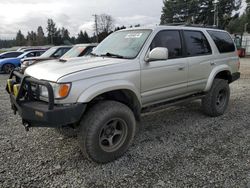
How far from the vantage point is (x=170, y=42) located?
4.27 meters

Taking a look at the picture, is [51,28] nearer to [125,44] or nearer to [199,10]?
[199,10]

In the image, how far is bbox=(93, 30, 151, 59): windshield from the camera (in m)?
3.85

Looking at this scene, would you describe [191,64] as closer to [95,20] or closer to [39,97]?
[39,97]

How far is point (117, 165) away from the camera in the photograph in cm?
338

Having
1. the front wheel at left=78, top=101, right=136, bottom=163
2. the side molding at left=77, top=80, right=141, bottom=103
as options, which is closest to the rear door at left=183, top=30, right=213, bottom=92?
the side molding at left=77, top=80, right=141, bottom=103

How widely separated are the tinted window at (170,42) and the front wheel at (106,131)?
1.29 m

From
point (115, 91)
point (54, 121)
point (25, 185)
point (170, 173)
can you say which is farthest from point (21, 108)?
point (170, 173)

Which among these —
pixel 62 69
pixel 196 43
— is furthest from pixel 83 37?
pixel 62 69

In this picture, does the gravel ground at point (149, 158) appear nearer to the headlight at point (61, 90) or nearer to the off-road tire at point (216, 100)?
the off-road tire at point (216, 100)

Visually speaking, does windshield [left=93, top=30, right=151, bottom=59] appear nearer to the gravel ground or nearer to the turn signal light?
the turn signal light

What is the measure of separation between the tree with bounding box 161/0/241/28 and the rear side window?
43880mm

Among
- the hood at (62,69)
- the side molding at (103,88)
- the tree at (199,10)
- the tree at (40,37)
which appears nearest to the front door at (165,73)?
the side molding at (103,88)

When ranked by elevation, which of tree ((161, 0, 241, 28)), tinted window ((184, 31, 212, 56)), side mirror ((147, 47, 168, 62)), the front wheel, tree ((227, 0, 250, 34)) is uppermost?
tree ((161, 0, 241, 28))

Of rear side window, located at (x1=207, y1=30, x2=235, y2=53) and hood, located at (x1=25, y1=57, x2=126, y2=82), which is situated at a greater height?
rear side window, located at (x1=207, y1=30, x2=235, y2=53)
